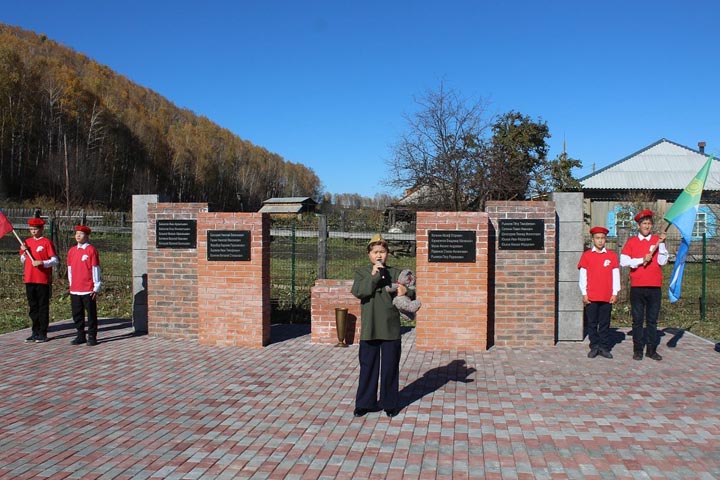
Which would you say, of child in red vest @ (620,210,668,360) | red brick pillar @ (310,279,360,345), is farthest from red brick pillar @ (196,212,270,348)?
child in red vest @ (620,210,668,360)

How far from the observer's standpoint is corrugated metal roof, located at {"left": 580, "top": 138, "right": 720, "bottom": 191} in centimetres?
3416

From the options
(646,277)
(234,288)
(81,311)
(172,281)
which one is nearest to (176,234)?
(172,281)

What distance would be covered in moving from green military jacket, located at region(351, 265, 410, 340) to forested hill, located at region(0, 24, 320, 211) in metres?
18.4

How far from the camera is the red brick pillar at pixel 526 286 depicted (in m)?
8.30

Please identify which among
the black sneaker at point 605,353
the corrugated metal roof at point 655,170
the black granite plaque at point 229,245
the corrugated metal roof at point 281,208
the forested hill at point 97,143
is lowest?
the black sneaker at point 605,353

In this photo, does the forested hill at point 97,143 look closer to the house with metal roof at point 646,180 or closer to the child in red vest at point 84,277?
the child in red vest at point 84,277

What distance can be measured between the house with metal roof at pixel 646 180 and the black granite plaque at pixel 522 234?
22.5 metres

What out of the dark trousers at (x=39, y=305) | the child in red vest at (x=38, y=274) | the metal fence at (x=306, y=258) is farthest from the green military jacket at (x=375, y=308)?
the dark trousers at (x=39, y=305)

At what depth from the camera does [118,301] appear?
12789mm

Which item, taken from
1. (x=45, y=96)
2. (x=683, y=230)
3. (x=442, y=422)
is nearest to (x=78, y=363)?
(x=442, y=422)

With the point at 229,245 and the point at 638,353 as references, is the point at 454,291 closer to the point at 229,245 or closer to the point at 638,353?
the point at 638,353

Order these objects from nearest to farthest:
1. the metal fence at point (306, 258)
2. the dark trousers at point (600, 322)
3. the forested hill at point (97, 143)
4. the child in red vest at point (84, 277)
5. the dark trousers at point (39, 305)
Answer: the dark trousers at point (600, 322), the child in red vest at point (84, 277), the dark trousers at point (39, 305), the metal fence at point (306, 258), the forested hill at point (97, 143)

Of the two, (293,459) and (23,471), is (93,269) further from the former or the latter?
(293,459)

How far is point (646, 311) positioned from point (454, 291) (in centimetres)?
237
